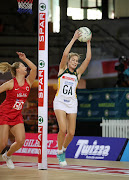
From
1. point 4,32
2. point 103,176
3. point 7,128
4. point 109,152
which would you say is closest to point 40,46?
point 7,128

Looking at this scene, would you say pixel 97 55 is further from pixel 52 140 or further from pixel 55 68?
pixel 52 140

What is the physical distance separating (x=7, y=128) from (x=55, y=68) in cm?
648

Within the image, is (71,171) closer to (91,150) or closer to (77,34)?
(77,34)

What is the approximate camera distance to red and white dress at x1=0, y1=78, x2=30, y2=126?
9094 millimetres

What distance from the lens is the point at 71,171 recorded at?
30.6 ft

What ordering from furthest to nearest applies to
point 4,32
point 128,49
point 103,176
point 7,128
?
point 4,32 < point 128,49 < point 7,128 < point 103,176

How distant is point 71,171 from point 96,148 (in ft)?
10.2

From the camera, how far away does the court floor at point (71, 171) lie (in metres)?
8.34

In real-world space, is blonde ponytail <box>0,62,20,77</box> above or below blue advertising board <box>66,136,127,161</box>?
above

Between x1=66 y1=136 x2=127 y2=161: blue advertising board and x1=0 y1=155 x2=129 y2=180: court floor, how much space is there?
82 centimetres

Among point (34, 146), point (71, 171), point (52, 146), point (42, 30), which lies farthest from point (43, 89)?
point (34, 146)

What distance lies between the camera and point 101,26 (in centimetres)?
1534

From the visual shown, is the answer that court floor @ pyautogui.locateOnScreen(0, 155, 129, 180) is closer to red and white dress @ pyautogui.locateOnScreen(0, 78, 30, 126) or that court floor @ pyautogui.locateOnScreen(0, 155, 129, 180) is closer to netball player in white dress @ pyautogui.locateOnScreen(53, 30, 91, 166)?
netball player in white dress @ pyautogui.locateOnScreen(53, 30, 91, 166)

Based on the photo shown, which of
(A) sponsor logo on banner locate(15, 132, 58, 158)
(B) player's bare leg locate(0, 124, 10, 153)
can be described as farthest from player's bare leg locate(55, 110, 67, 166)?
(A) sponsor logo on banner locate(15, 132, 58, 158)
